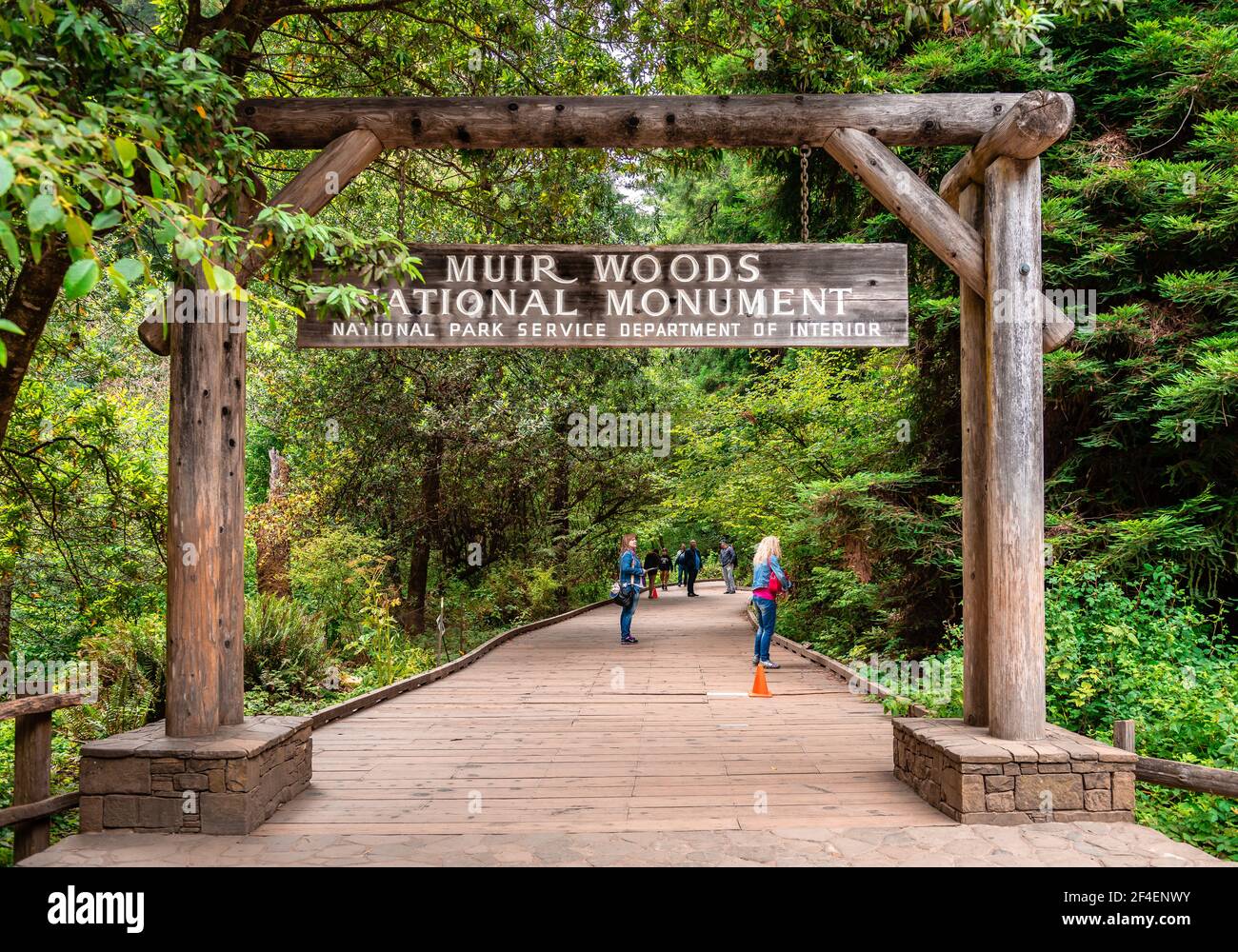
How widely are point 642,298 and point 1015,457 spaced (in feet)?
8.48

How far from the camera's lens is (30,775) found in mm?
4934

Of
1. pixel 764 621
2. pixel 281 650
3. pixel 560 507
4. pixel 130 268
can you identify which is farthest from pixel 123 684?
pixel 560 507

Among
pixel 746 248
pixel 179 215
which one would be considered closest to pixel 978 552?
pixel 746 248

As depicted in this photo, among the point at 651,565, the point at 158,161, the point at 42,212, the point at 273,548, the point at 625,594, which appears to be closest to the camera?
the point at 42,212

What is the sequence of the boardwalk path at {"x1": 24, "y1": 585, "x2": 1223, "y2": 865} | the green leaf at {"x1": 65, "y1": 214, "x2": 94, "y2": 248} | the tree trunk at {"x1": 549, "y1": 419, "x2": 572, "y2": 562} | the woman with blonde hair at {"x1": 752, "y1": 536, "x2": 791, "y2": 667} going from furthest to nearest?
the tree trunk at {"x1": 549, "y1": 419, "x2": 572, "y2": 562}
the woman with blonde hair at {"x1": 752, "y1": 536, "x2": 791, "y2": 667}
the boardwalk path at {"x1": 24, "y1": 585, "x2": 1223, "y2": 865}
the green leaf at {"x1": 65, "y1": 214, "x2": 94, "y2": 248}

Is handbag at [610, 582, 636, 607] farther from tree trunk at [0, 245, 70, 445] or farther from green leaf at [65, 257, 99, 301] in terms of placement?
green leaf at [65, 257, 99, 301]

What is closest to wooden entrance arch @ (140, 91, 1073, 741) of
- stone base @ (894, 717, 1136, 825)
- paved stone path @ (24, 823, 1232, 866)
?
stone base @ (894, 717, 1136, 825)

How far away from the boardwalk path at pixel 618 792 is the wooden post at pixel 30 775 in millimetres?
495

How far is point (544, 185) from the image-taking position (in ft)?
29.4

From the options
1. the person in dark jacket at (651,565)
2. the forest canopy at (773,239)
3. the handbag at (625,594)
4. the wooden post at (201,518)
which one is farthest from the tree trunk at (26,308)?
the person in dark jacket at (651,565)

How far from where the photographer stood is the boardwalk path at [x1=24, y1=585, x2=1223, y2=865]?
455cm

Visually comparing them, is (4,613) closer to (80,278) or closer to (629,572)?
(80,278)

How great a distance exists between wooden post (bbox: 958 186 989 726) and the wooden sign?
54 centimetres
